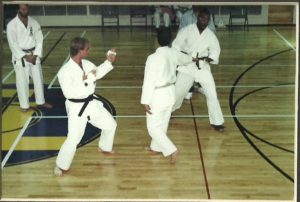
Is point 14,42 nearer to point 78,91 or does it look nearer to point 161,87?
point 78,91

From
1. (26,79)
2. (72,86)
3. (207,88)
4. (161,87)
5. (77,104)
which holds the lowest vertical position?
(26,79)

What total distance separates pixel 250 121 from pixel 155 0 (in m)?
6.19

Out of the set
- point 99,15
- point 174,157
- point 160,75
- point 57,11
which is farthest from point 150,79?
point 57,11

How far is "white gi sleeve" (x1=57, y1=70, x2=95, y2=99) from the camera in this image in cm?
508

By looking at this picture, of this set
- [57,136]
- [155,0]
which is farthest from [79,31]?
[155,0]

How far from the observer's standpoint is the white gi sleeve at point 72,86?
5082 millimetres

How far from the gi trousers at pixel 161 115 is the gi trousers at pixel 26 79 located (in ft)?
9.60

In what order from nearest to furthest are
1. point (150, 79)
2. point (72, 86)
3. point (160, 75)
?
point (72, 86) → point (150, 79) → point (160, 75)

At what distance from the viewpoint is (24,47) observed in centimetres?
752

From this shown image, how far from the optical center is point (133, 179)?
5457 millimetres

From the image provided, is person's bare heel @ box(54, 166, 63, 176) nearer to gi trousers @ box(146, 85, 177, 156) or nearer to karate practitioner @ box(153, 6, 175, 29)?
gi trousers @ box(146, 85, 177, 156)

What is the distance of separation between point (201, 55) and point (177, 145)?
4.31 feet

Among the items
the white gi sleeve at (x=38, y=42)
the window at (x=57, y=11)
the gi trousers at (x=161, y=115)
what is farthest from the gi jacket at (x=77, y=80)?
the window at (x=57, y=11)

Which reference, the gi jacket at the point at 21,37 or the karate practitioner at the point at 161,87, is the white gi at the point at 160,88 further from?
the gi jacket at the point at 21,37
